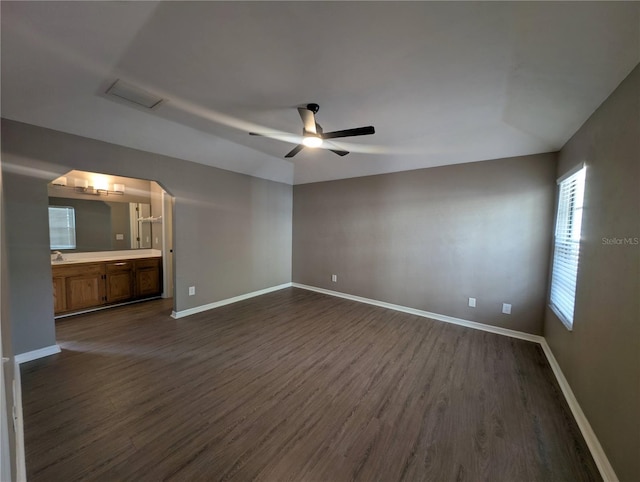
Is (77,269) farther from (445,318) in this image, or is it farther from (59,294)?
(445,318)

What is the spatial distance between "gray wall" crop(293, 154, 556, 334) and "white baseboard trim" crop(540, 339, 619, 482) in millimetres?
977

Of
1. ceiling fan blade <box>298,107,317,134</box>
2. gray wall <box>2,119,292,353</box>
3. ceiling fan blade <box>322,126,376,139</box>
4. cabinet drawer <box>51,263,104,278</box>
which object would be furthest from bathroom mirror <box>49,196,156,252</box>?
ceiling fan blade <box>322,126,376,139</box>

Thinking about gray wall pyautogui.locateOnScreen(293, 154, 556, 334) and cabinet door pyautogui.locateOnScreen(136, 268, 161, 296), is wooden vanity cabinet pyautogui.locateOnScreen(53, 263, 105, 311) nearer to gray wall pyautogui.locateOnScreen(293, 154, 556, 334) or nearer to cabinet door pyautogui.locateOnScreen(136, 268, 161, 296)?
cabinet door pyautogui.locateOnScreen(136, 268, 161, 296)

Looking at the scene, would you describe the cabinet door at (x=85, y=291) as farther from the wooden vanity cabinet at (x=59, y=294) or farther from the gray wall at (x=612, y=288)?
the gray wall at (x=612, y=288)

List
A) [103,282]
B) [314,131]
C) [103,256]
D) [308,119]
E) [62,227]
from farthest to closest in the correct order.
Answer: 1. [103,256]
2. [62,227]
3. [103,282]
4. [314,131]
5. [308,119]

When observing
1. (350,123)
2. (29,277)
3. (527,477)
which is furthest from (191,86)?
(527,477)

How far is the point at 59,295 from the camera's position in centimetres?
350

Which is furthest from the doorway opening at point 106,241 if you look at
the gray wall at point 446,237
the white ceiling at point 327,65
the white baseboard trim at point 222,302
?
the gray wall at point 446,237

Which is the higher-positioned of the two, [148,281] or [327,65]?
[327,65]

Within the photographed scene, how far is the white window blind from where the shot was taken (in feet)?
13.0

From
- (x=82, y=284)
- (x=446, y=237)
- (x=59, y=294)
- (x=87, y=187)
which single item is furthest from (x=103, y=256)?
(x=446, y=237)

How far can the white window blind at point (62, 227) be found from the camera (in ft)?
13.0

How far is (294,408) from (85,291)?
3.82m

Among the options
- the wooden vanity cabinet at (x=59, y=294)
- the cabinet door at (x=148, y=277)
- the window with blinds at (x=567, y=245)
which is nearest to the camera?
the window with blinds at (x=567, y=245)
